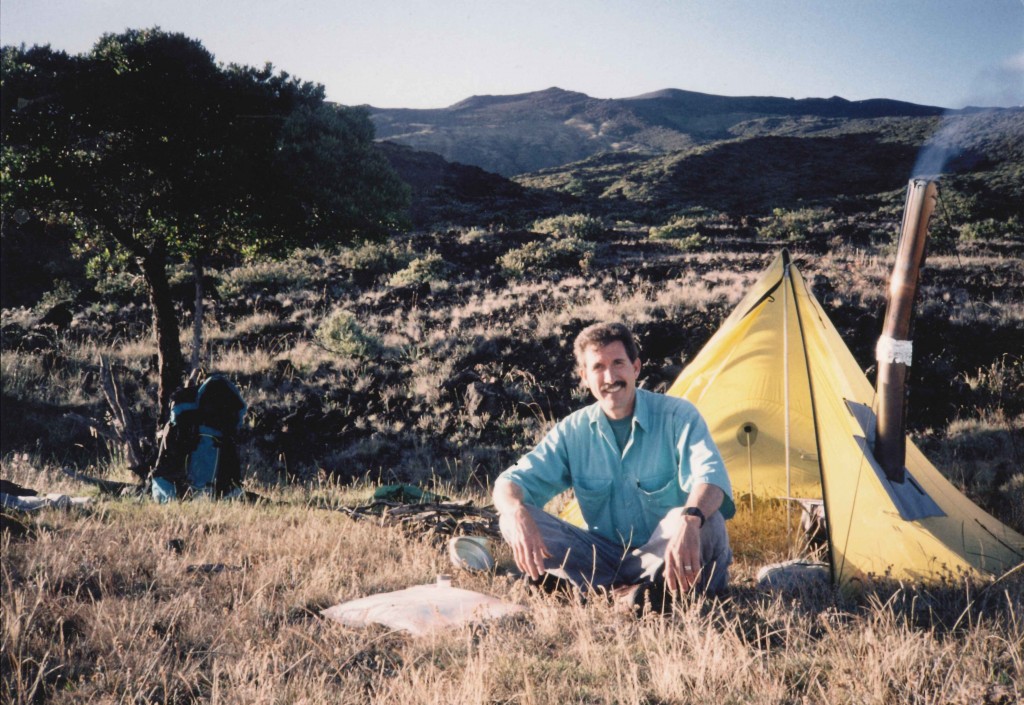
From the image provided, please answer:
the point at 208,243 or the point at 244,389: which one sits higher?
the point at 208,243

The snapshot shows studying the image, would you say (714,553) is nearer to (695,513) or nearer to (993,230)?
(695,513)

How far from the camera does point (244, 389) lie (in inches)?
416

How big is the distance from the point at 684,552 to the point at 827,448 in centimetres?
182

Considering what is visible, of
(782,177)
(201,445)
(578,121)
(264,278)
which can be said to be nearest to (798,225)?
(782,177)

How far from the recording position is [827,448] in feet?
14.0

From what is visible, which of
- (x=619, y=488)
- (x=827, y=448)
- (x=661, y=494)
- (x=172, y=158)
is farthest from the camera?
(x=172, y=158)

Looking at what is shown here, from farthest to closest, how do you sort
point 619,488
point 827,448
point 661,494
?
point 827,448 → point 619,488 → point 661,494

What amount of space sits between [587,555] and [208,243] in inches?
299

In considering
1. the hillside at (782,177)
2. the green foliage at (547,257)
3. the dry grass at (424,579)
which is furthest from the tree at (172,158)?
the hillside at (782,177)

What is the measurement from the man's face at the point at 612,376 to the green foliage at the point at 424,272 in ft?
46.5

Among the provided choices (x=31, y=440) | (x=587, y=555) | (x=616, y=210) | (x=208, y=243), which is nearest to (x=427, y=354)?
(x=208, y=243)

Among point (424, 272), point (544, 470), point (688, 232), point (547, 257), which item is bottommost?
point (544, 470)

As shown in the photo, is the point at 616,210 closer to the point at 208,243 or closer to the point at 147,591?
the point at 208,243

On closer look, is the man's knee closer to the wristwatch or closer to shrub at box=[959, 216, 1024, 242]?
the wristwatch
